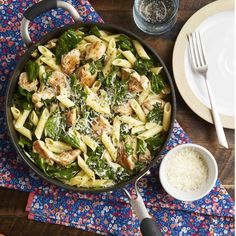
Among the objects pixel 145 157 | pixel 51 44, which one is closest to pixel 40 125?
pixel 51 44

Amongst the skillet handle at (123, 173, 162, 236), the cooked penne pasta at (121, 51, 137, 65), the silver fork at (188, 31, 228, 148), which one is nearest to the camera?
the skillet handle at (123, 173, 162, 236)

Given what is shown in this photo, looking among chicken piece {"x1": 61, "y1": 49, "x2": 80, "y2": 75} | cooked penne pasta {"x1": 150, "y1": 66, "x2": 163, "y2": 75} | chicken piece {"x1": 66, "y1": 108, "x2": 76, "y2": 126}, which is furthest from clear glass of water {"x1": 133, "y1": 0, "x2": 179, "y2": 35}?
chicken piece {"x1": 66, "y1": 108, "x2": 76, "y2": 126}

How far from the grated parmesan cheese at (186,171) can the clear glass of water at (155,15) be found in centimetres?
64

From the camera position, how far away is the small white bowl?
2.49m

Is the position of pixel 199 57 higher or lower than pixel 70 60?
lower

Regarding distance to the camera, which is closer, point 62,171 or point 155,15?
point 62,171

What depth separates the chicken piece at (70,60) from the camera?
2.40 metres

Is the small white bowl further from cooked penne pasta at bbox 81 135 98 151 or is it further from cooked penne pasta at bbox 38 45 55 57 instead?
cooked penne pasta at bbox 38 45 55 57

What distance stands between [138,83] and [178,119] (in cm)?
36

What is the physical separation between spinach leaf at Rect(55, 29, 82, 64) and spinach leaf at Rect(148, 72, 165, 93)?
393 mm

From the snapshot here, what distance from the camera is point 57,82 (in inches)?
94.8

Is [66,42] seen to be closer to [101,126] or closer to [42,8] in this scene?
[42,8]

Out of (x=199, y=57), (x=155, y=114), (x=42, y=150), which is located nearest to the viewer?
(x=42, y=150)

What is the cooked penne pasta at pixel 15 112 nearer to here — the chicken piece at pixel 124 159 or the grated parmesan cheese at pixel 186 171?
the chicken piece at pixel 124 159
